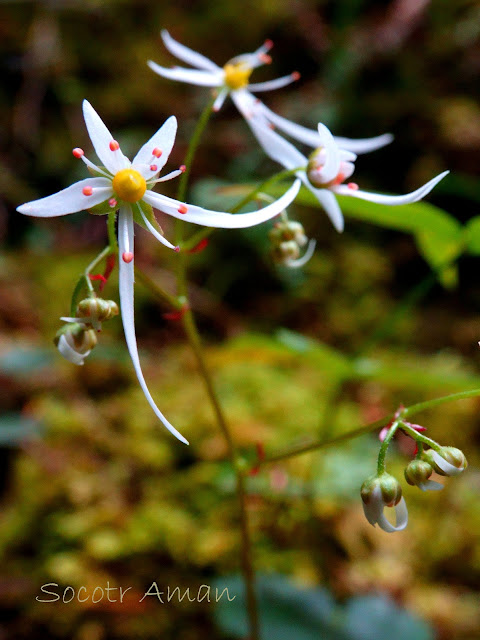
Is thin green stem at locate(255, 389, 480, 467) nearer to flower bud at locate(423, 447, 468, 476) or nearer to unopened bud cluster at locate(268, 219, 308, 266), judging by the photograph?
flower bud at locate(423, 447, 468, 476)

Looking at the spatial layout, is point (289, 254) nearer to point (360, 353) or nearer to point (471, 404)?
point (360, 353)

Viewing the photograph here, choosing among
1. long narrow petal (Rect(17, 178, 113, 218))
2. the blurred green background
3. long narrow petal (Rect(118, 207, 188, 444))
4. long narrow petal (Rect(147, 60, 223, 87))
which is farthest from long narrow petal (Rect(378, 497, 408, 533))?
long narrow petal (Rect(147, 60, 223, 87))

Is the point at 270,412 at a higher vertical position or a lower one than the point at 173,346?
lower

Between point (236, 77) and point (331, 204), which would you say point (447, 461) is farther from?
point (236, 77)

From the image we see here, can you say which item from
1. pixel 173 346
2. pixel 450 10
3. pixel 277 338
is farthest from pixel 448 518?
pixel 450 10

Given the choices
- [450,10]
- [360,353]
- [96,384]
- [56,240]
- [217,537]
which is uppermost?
[450,10]

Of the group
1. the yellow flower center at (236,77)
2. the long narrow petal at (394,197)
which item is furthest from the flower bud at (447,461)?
the yellow flower center at (236,77)

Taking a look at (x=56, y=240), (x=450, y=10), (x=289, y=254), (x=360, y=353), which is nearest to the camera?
(x=289, y=254)
